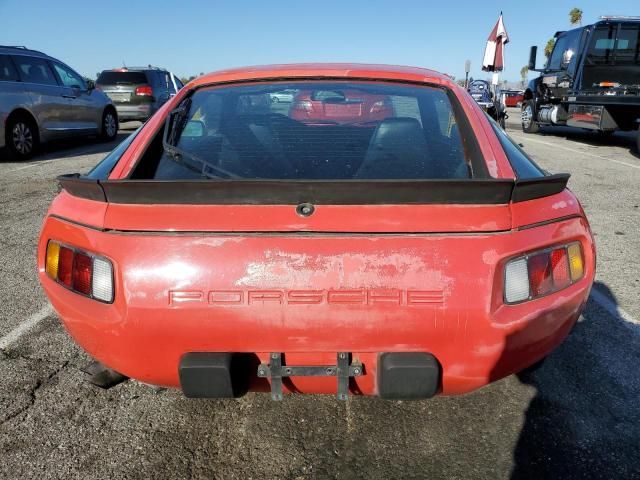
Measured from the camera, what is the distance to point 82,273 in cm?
177

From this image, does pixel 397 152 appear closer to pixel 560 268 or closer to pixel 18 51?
pixel 560 268

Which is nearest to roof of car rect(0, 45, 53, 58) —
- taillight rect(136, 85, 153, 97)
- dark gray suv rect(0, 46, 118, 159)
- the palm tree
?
dark gray suv rect(0, 46, 118, 159)

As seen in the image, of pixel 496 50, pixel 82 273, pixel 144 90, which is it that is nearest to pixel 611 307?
pixel 82 273

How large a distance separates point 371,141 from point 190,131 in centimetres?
86

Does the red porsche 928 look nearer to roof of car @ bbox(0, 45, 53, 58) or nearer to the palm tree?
roof of car @ bbox(0, 45, 53, 58)

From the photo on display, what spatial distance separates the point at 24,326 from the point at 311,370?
2.21 m

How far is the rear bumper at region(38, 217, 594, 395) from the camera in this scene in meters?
1.59

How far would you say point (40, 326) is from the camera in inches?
120

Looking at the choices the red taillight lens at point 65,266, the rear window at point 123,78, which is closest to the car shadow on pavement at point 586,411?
the red taillight lens at point 65,266

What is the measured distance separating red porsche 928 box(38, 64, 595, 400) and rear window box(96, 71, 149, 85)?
1294 cm

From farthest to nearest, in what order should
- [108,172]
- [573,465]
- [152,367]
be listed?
1. [108,172]
2. [573,465]
3. [152,367]

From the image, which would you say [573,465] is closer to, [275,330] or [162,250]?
[275,330]

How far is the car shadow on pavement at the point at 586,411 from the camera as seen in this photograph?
6.34 feet

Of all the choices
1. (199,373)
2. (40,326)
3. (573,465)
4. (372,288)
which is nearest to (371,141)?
(372,288)
